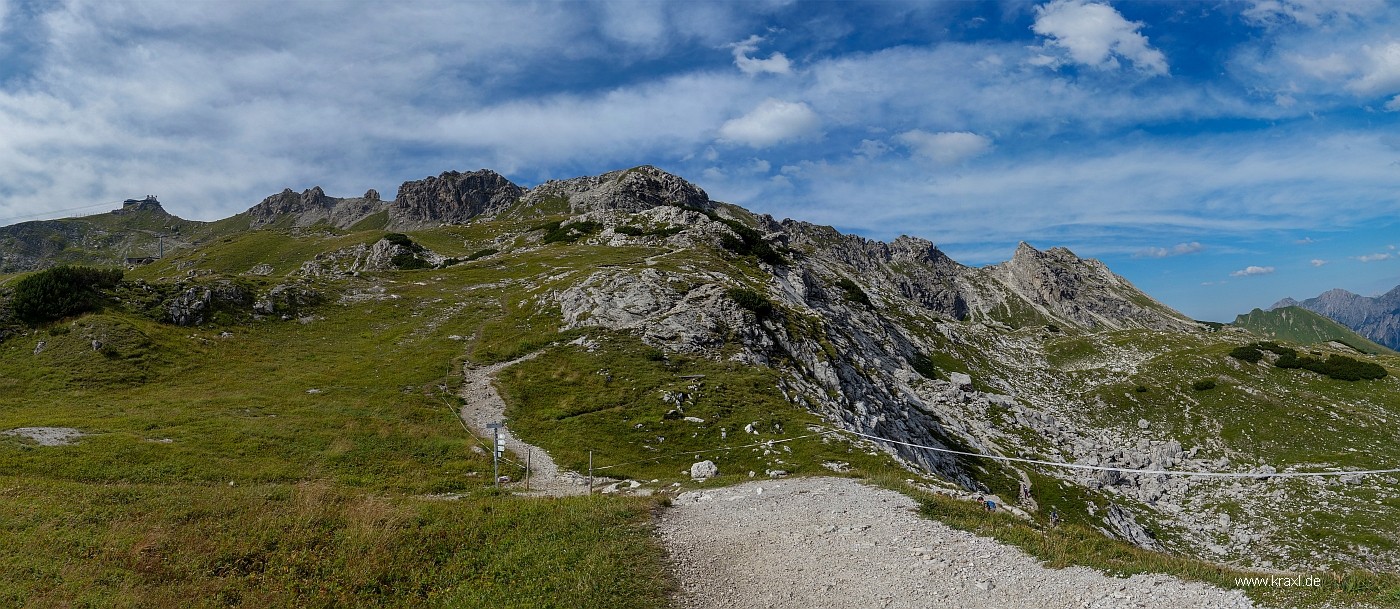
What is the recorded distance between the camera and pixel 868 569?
14391 millimetres

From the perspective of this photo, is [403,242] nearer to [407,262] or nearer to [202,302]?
[407,262]

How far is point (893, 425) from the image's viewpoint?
49.2 metres

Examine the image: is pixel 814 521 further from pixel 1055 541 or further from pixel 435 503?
pixel 435 503

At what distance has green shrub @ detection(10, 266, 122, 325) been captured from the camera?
4506cm

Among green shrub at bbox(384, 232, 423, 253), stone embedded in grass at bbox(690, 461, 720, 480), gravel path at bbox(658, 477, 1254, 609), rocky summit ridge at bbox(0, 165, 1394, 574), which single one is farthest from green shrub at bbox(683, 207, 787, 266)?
gravel path at bbox(658, 477, 1254, 609)

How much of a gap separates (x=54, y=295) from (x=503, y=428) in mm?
42256

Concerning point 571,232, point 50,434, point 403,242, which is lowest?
point 50,434

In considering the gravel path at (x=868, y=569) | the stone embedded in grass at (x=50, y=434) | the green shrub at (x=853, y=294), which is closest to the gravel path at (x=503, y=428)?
the gravel path at (x=868, y=569)

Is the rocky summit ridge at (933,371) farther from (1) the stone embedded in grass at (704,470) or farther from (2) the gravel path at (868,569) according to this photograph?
(2) the gravel path at (868,569)

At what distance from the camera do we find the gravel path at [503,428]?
2661 cm

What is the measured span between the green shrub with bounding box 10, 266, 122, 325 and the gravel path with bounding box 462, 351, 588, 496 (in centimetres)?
3183

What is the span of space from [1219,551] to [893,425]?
3161 cm

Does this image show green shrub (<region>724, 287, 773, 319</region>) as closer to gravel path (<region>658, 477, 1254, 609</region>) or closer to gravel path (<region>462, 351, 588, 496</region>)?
gravel path (<region>462, 351, 588, 496</region>)

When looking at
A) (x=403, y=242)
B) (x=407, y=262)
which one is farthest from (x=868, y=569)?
(x=403, y=242)
